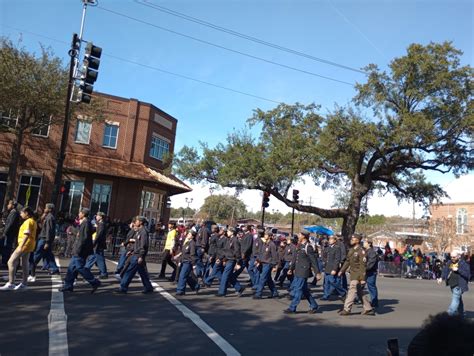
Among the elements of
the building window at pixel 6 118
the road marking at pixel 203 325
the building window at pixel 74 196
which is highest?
the building window at pixel 6 118

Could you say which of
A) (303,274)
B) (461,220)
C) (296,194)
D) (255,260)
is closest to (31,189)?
(296,194)

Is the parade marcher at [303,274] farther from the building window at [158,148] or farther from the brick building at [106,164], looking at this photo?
the building window at [158,148]

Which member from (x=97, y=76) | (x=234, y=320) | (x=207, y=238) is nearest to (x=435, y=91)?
(x=207, y=238)

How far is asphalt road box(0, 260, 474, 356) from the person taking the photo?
20.1ft

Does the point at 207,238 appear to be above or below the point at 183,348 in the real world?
above

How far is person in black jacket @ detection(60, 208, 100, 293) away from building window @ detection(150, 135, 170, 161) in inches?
901

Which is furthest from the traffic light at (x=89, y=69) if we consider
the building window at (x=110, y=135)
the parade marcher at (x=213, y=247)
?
the building window at (x=110, y=135)

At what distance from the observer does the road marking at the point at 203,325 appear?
6239mm

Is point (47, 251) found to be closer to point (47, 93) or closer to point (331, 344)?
point (331, 344)

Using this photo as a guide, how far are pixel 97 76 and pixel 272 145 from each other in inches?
627

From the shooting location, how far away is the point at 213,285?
13.3 m

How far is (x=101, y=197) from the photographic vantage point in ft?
97.5

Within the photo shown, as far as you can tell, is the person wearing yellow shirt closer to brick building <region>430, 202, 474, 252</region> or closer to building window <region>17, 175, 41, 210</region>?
building window <region>17, 175, 41, 210</region>

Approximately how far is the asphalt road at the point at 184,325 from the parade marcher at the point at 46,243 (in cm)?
47
